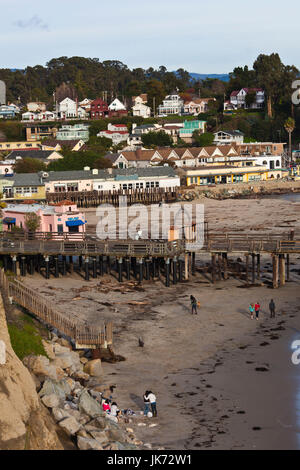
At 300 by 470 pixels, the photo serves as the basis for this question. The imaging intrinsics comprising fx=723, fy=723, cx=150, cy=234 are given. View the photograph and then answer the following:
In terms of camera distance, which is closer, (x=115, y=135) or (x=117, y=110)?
(x=115, y=135)

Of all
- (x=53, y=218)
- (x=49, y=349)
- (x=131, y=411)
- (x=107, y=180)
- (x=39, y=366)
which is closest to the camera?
(x=131, y=411)

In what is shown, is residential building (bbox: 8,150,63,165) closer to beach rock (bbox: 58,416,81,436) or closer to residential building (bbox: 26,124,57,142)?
residential building (bbox: 26,124,57,142)

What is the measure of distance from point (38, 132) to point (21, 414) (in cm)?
13331

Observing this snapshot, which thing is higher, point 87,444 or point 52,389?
point 52,389

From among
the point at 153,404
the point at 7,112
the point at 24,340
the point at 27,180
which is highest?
the point at 7,112

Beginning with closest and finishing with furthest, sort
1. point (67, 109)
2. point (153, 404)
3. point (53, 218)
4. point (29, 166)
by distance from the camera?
1. point (153, 404)
2. point (53, 218)
3. point (29, 166)
4. point (67, 109)

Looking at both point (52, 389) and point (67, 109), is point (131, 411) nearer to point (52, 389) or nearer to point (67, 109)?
point (52, 389)

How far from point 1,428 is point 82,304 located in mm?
19720

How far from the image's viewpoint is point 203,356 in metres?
30.2

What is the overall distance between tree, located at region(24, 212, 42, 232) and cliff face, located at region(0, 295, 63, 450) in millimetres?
28607

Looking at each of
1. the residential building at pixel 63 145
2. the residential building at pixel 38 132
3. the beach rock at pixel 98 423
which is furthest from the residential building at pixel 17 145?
the beach rock at pixel 98 423

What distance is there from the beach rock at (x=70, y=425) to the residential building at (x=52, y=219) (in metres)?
30.3

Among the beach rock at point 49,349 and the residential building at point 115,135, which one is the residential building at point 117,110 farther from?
the beach rock at point 49,349

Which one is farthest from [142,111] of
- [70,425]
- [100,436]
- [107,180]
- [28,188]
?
[100,436]
